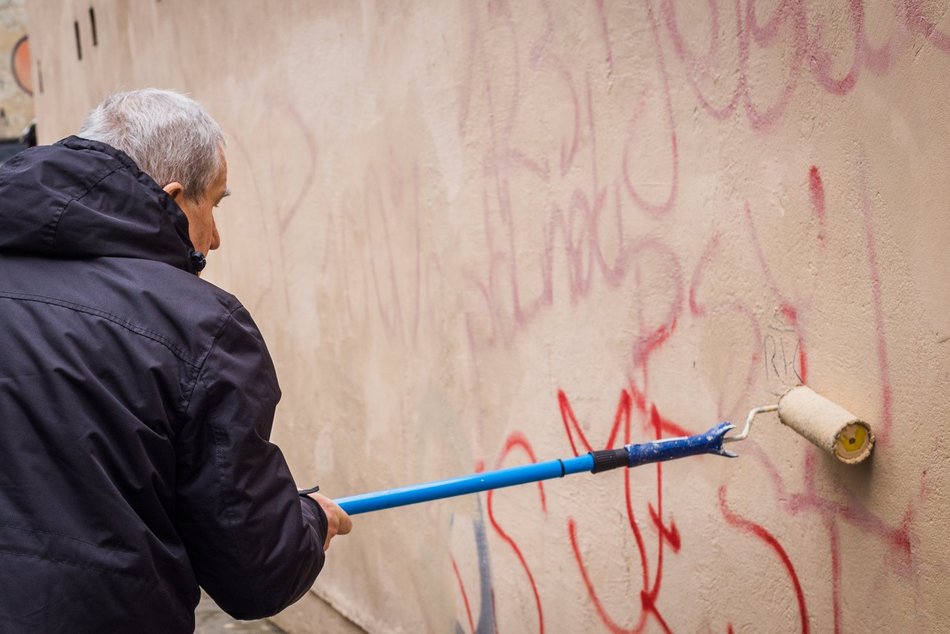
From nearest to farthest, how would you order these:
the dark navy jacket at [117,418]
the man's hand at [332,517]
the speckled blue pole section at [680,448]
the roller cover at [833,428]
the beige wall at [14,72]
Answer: the dark navy jacket at [117,418], the roller cover at [833,428], the man's hand at [332,517], the speckled blue pole section at [680,448], the beige wall at [14,72]

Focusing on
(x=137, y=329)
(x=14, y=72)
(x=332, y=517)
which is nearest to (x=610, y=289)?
(x=332, y=517)

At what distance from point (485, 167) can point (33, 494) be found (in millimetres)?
1850

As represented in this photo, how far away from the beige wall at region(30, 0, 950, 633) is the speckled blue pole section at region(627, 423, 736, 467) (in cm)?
8

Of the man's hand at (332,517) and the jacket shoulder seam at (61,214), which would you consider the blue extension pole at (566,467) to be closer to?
the man's hand at (332,517)

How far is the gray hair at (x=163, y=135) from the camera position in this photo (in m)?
2.05

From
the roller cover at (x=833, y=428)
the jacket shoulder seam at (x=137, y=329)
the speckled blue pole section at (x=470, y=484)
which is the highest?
the jacket shoulder seam at (x=137, y=329)

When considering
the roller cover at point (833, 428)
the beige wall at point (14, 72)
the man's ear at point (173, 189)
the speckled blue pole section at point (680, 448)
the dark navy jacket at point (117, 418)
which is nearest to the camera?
the dark navy jacket at point (117, 418)

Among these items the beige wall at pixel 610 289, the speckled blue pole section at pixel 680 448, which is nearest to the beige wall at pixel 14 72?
the beige wall at pixel 610 289

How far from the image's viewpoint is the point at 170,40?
18.4 ft

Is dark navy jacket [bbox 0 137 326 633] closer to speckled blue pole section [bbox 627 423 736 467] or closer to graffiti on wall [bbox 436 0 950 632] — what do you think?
speckled blue pole section [bbox 627 423 736 467]

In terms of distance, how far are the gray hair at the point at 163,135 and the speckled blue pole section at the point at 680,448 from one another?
1082 mm

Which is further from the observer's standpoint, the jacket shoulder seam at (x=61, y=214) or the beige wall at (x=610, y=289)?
the beige wall at (x=610, y=289)

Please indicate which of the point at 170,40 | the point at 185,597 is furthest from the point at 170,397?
the point at 170,40

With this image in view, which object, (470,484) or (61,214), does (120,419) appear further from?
(470,484)
